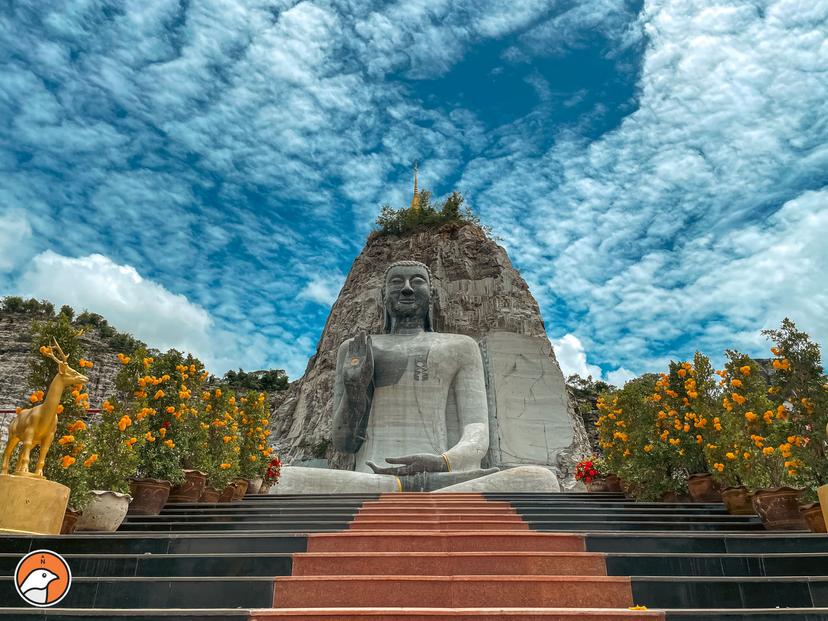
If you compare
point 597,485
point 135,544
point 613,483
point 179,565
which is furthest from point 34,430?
point 597,485

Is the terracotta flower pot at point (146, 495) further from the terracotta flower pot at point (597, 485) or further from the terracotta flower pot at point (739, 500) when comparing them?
the terracotta flower pot at point (597, 485)

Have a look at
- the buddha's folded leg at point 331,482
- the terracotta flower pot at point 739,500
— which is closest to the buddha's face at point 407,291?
the buddha's folded leg at point 331,482

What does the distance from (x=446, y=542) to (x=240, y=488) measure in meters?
4.46

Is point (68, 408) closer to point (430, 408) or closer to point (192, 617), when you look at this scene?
point (192, 617)

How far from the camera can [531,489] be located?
773 cm

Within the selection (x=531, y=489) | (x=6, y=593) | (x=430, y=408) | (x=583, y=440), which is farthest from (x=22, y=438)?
(x=583, y=440)

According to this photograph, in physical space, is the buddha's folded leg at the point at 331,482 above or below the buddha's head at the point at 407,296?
below

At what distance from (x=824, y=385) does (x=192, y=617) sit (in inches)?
208

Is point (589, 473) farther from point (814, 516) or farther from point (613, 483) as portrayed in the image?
point (814, 516)

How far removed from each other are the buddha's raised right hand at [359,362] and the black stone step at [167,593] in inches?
230

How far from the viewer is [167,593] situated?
346 centimetres

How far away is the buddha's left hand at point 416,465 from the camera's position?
27.1 ft

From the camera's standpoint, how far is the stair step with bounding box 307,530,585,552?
430cm

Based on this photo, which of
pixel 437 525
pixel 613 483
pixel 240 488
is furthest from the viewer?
pixel 613 483
